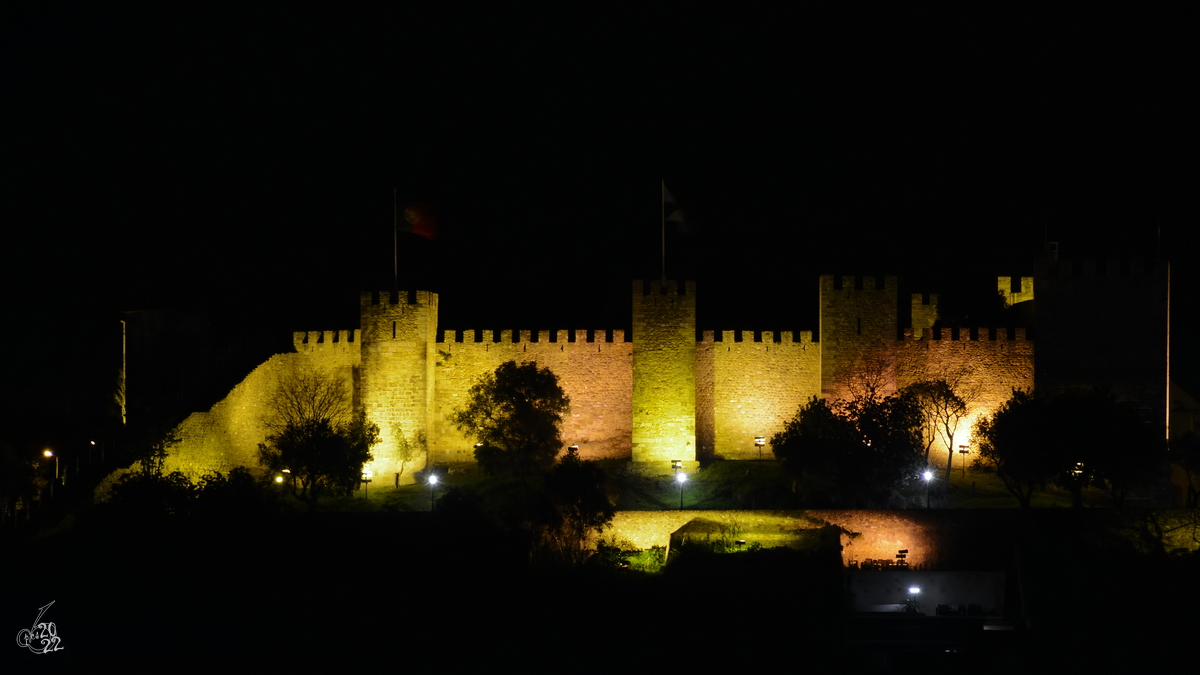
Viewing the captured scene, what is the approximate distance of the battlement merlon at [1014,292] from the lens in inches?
1447

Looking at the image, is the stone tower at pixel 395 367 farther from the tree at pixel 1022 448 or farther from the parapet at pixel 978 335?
the tree at pixel 1022 448

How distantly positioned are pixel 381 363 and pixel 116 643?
9.93 m

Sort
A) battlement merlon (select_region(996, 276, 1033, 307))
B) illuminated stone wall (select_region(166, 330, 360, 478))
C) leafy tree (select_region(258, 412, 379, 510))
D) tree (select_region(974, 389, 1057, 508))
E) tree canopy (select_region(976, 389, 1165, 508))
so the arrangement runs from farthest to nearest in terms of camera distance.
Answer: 1. battlement merlon (select_region(996, 276, 1033, 307))
2. illuminated stone wall (select_region(166, 330, 360, 478))
3. leafy tree (select_region(258, 412, 379, 510))
4. tree (select_region(974, 389, 1057, 508))
5. tree canopy (select_region(976, 389, 1165, 508))

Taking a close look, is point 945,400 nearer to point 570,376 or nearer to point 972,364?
point 972,364

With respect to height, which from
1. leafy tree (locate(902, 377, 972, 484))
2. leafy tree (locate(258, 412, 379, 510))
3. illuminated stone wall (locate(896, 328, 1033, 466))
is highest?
illuminated stone wall (locate(896, 328, 1033, 466))

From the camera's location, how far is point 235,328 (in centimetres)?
4372

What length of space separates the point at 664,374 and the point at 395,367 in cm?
682

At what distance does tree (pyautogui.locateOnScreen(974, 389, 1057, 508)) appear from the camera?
1125 inches

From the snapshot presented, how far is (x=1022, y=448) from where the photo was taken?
28906 mm

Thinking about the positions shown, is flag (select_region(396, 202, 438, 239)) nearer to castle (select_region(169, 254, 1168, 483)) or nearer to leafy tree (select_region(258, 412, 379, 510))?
castle (select_region(169, 254, 1168, 483))

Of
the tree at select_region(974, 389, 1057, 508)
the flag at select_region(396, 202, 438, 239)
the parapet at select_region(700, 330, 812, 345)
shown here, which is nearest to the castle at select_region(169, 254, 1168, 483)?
the parapet at select_region(700, 330, 812, 345)

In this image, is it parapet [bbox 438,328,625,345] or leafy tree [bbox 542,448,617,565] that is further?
parapet [bbox 438,328,625,345]

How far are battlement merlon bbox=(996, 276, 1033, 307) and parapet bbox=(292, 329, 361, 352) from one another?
712 inches

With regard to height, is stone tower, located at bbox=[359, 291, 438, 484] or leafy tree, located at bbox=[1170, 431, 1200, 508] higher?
stone tower, located at bbox=[359, 291, 438, 484]
